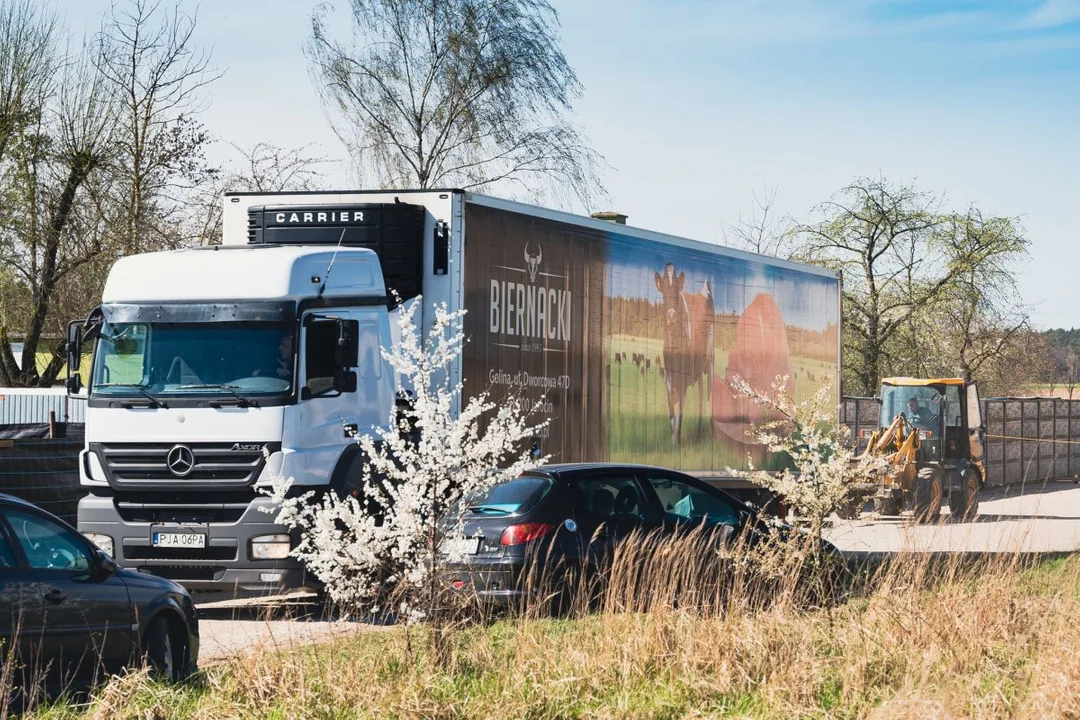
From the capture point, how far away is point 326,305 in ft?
41.8

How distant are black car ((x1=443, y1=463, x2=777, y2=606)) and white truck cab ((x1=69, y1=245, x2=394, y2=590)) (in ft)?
4.96

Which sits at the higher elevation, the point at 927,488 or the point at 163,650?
the point at 927,488

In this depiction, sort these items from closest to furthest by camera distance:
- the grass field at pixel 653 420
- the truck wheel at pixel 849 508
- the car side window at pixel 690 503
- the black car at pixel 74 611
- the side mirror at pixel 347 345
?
the black car at pixel 74 611, the truck wheel at pixel 849 508, the side mirror at pixel 347 345, the car side window at pixel 690 503, the grass field at pixel 653 420

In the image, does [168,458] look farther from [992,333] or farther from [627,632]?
[992,333]

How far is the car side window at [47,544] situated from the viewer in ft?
26.9

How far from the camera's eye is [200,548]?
40.0 feet

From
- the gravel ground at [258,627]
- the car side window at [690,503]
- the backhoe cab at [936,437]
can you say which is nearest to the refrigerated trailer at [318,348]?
the gravel ground at [258,627]

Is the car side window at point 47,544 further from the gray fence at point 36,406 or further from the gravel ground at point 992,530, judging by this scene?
the gray fence at point 36,406

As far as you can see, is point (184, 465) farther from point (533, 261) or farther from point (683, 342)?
point (683, 342)

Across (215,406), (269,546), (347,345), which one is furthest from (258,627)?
(347,345)

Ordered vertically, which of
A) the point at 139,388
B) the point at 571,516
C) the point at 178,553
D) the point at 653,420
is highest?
the point at 139,388

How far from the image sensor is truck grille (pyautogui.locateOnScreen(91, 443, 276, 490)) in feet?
39.9

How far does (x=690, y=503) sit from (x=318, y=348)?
3511mm

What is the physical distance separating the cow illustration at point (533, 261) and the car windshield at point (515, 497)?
332 cm
